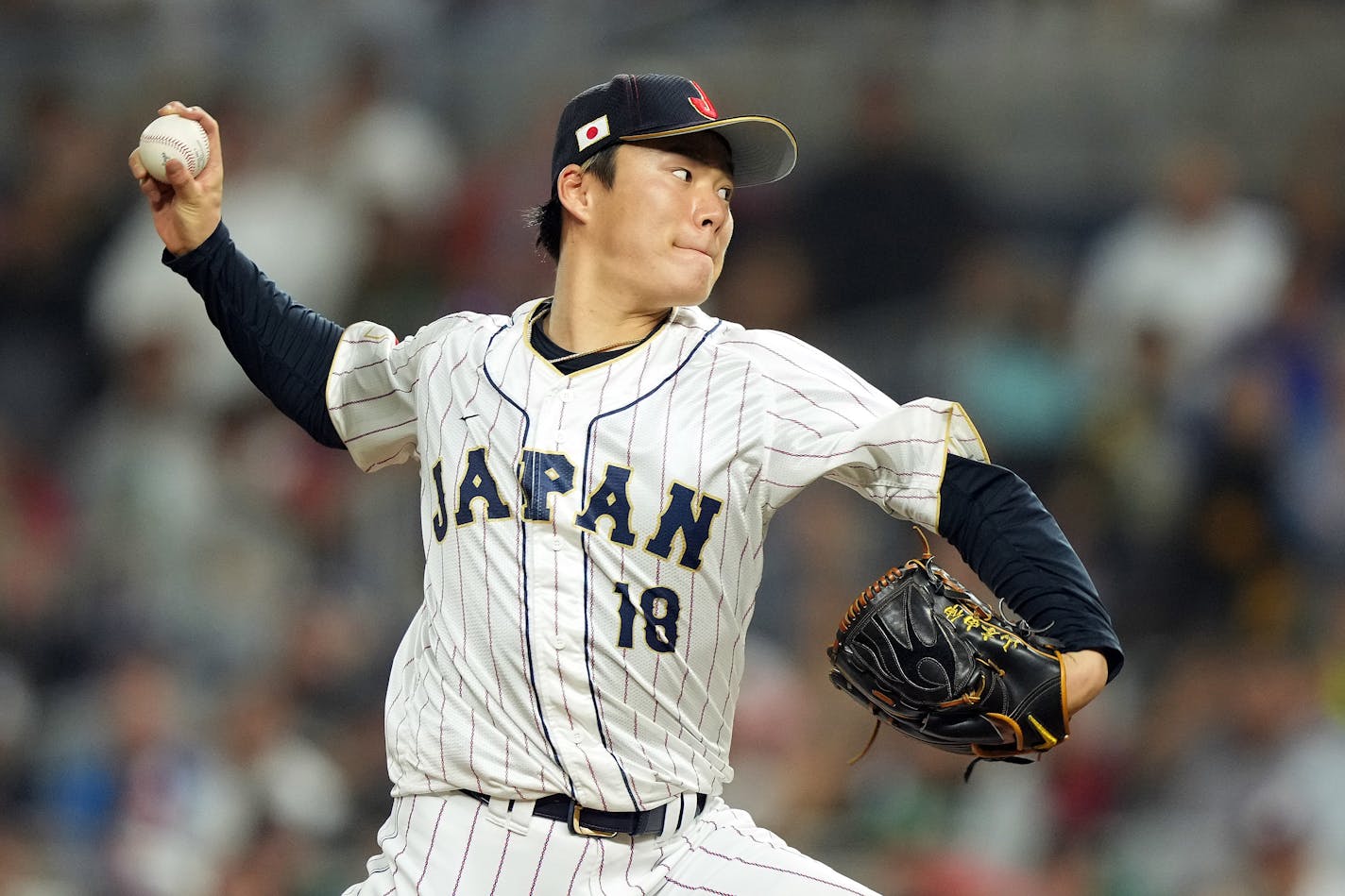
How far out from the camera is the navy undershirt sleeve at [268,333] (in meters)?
2.94

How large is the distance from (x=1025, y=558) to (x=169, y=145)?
1547mm

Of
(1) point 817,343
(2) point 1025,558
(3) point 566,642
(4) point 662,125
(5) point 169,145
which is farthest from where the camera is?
(1) point 817,343

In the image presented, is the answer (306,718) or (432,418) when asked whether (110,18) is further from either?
(432,418)

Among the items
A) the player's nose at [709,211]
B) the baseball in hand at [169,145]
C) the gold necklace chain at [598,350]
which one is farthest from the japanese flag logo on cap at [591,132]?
the baseball in hand at [169,145]

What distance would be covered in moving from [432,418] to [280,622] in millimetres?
3730

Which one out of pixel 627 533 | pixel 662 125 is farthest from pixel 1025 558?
pixel 662 125

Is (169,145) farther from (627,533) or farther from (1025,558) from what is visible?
(1025,558)

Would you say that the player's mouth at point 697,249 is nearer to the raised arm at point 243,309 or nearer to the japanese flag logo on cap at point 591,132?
the japanese flag logo on cap at point 591,132

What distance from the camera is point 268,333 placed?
296cm

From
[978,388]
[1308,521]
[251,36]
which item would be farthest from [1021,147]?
[251,36]

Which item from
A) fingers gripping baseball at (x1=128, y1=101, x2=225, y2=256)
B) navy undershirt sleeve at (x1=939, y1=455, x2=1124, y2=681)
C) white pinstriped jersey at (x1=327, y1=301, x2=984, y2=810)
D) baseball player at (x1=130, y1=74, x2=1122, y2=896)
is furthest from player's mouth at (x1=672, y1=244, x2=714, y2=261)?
fingers gripping baseball at (x1=128, y1=101, x2=225, y2=256)

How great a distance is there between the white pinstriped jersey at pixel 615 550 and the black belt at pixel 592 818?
25 millimetres

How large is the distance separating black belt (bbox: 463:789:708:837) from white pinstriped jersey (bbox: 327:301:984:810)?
0.02m

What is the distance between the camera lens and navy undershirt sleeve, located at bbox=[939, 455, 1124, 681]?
239cm
